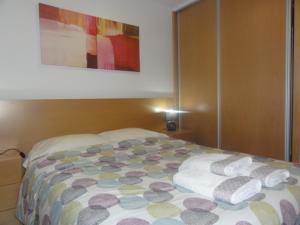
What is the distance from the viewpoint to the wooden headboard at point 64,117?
2176 mm

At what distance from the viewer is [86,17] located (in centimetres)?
260

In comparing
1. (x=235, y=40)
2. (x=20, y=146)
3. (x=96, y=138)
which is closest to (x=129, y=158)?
(x=96, y=138)

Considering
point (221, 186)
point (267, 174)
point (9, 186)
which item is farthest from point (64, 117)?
point (267, 174)

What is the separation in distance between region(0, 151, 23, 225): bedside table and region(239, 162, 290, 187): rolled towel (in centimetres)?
171

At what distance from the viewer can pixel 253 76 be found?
99.8 inches

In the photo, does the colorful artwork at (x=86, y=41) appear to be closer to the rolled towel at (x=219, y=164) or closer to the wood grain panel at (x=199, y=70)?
the wood grain panel at (x=199, y=70)

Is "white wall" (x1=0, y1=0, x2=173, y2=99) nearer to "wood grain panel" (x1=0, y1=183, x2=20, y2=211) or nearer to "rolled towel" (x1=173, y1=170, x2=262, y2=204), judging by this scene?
"wood grain panel" (x1=0, y1=183, x2=20, y2=211)

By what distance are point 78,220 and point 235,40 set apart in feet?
8.19

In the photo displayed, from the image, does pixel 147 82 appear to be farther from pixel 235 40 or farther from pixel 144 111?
pixel 235 40

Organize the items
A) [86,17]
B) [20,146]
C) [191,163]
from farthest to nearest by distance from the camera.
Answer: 1. [86,17]
2. [20,146]
3. [191,163]

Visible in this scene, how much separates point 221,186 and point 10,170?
5.45 feet

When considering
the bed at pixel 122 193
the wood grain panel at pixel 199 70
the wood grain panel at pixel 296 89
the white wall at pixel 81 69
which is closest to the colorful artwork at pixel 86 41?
the white wall at pixel 81 69

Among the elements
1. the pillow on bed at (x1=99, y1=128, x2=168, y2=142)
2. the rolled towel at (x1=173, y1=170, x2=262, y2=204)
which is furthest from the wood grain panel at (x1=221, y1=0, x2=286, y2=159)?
the rolled towel at (x1=173, y1=170, x2=262, y2=204)

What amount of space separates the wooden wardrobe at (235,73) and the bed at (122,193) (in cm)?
87
